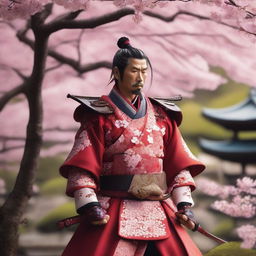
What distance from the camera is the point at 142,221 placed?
85.2 inches

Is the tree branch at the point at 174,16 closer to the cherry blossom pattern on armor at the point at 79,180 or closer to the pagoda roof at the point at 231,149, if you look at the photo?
the pagoda roof at the point at 231,149

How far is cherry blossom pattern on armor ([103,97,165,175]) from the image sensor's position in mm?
2227

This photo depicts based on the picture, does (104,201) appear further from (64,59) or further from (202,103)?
(202,103)

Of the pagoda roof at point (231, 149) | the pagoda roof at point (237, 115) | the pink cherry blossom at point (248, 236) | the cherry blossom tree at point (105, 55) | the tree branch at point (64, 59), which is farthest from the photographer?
the pagoda roof at point (231, 149)

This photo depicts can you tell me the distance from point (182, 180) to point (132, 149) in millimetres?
263

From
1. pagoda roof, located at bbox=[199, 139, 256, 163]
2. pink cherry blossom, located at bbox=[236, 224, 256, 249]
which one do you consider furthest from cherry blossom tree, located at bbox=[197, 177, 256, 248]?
pagoda roof, located at bbox=[199, 139, 256, 163]

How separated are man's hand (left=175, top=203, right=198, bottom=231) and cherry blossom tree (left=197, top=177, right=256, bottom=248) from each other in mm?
1762

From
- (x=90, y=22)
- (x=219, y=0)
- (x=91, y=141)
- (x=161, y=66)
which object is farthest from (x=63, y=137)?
(x=91, y=141)

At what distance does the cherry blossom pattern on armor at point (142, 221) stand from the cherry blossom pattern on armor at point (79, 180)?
16 cm

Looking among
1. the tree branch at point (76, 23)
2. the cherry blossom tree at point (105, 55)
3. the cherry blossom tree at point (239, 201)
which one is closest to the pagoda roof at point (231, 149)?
the cherry blossom tree at point (239, 201)

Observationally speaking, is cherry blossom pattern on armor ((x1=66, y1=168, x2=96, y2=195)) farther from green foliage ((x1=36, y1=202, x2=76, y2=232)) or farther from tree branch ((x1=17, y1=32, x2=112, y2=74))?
green foliage ((x1=36, y1=202, x2=76, y2=232))

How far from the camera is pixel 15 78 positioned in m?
4.45

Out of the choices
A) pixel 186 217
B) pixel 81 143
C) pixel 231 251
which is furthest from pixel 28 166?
pixel 186 217

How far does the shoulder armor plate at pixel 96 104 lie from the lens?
2236 mm
